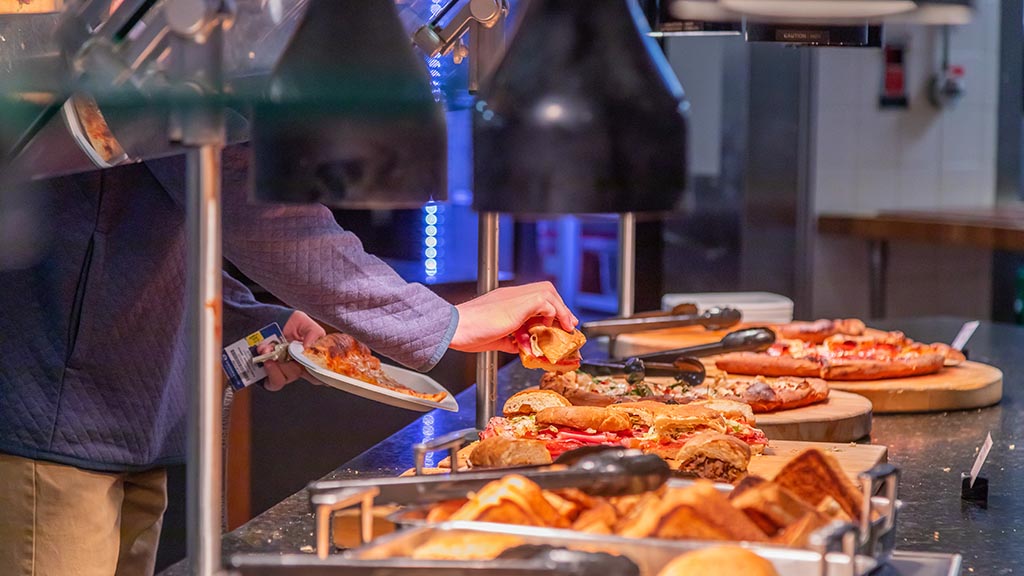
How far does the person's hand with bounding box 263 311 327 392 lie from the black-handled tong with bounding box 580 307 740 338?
753mm

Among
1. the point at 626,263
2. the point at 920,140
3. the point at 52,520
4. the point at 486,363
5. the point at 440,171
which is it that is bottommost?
the point at 52,520

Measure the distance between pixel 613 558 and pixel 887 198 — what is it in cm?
617

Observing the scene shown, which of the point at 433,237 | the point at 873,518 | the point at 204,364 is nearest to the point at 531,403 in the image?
the point at 873,518

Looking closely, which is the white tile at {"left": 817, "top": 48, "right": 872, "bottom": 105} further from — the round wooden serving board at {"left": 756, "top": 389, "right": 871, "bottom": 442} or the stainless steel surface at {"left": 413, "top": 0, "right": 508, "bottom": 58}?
the stainless steel surface at {"left": 413, "top": 0, "right": 508, "bottom": 58}

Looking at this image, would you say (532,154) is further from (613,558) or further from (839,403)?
(839,403)

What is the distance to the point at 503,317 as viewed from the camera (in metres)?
2.07

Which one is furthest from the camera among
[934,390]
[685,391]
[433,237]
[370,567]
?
[433,237]

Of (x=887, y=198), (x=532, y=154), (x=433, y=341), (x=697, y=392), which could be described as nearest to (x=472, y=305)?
(x=433, y=341)

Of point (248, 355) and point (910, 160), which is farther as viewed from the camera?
point (910, 160)

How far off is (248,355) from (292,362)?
0.26ft

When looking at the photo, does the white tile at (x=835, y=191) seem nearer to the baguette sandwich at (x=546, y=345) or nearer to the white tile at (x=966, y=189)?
the white tile at (x=966, y=189)

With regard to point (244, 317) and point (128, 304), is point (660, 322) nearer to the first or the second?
point (244, 317)

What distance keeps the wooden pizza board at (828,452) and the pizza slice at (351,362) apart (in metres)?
0.54

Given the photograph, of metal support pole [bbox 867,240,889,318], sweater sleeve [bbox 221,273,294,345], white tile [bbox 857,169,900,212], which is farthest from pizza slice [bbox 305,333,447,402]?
white tile [bbox 857,169,900,212]
